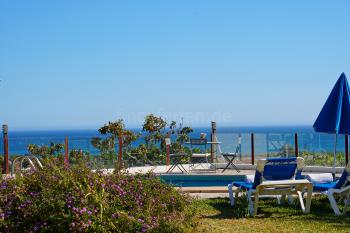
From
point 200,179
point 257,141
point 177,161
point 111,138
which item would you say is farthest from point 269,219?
point 111,138

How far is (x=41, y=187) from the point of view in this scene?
5598 mm

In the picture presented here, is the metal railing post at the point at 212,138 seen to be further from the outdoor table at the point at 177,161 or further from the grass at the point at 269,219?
the grass at the point at 269,219

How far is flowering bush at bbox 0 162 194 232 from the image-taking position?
5211mm

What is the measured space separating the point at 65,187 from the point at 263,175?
3212 mm

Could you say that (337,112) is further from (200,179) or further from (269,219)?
(200,179)

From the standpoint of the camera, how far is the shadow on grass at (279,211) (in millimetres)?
7125

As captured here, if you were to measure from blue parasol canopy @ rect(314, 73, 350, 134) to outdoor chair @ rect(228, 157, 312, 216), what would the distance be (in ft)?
6.36

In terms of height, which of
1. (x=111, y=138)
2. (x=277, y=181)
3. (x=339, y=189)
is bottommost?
(x=339, y=189)

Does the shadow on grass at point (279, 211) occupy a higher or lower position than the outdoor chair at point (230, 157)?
lower

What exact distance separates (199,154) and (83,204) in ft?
36.6

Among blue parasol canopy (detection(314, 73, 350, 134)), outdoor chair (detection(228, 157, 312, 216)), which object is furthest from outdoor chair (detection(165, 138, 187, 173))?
outdoor chair (detection(228, 157, 312, 216))

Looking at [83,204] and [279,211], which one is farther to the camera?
[279,211]

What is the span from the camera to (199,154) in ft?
53.5

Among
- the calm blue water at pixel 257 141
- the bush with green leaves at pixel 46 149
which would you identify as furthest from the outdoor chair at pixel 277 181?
the bush with green leaves at pixel 46 149
